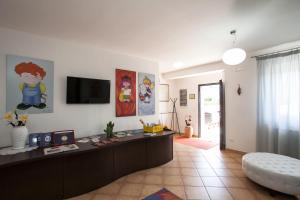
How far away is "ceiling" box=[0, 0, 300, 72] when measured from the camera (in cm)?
169

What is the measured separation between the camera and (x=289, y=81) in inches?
114

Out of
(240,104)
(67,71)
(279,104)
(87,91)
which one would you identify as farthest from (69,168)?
(279,104)

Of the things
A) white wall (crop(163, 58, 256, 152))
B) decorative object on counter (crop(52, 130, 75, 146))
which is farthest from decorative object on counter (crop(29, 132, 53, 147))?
white wall (crop(163, 58, 256, 152))

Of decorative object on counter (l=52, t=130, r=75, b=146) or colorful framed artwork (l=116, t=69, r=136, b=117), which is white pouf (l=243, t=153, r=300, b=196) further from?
decorative object on counter (l=52, t=130, r=75, b=146)

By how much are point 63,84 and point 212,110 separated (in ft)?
15.7

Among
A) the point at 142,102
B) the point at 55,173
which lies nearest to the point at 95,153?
the point at 55,173

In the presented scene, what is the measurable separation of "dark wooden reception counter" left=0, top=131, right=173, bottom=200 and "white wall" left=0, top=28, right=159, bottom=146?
0.62m

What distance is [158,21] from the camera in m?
2.03

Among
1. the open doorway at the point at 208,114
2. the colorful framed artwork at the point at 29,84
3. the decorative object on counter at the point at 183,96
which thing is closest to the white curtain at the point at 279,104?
the open doorway at the point at 208,114

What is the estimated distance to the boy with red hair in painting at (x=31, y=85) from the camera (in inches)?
90.8

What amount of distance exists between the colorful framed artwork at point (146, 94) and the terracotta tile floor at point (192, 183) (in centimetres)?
138

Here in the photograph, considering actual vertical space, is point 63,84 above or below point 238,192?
above

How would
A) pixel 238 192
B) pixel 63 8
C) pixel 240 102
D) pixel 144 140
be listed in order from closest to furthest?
pixel 63 8 < pixel 238 192 < pixel 144 140 < pixel 240 102

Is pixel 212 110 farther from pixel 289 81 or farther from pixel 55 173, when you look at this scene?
pixel 55 173
